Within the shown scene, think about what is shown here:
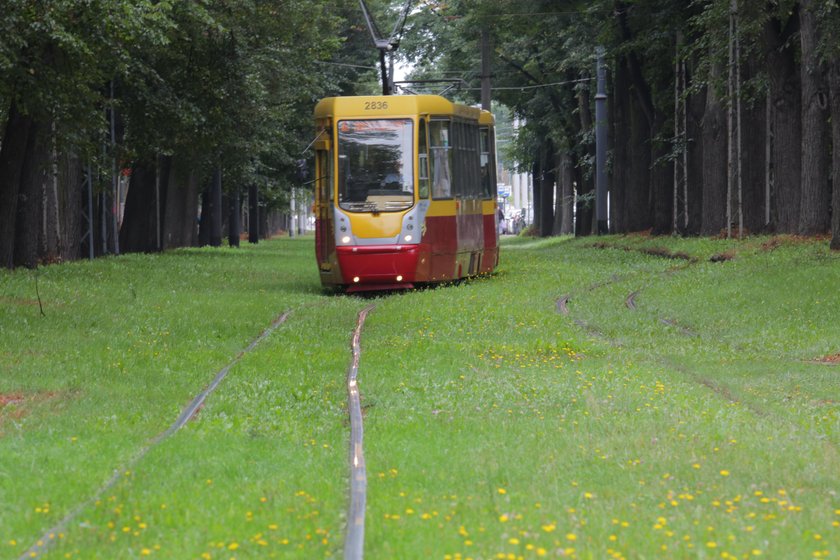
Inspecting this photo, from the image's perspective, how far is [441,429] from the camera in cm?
1062

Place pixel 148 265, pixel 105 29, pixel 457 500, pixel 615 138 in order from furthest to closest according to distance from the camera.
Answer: pixel 615 138, pixel 148 265, pixel 105 29, pixel 457 500

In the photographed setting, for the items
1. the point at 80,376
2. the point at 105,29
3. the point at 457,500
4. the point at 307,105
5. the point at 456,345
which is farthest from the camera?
the point at 307,105

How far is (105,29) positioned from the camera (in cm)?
2417

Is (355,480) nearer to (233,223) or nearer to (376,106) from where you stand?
(376,106)

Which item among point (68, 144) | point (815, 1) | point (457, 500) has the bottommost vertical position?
point (457, 500)

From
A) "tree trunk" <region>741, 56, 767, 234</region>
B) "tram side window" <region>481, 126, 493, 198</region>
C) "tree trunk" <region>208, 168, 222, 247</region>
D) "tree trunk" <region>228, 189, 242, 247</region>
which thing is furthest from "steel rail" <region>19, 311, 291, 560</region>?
"tree trunk" <region>228, 189, 242, 247</region>

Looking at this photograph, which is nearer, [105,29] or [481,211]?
[105,29]

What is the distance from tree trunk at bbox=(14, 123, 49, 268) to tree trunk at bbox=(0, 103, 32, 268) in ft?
2.45

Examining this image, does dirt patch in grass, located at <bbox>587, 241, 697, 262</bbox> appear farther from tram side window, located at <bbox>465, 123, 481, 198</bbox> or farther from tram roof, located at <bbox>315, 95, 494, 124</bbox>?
tram roof, located at <bbox>315, 95, 494, 124</bbox>

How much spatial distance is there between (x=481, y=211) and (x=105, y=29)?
9.50m

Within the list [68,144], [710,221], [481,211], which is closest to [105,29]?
[68,144]

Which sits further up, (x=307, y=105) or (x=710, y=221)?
(x=307, y=105)

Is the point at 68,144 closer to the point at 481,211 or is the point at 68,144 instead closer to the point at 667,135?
the point at 481,211

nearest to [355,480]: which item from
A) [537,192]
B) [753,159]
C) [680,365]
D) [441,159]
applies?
[680,365]
